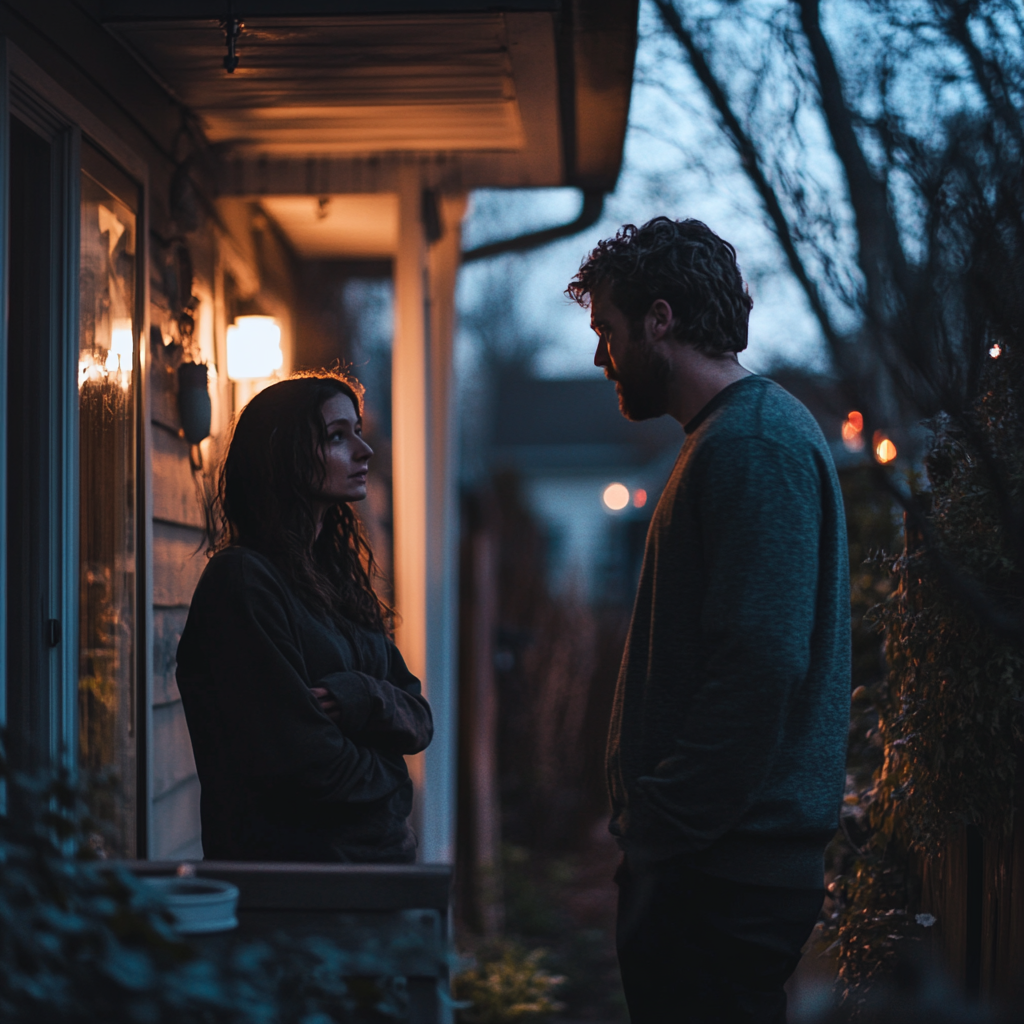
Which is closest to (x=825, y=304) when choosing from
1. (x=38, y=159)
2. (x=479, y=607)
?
(x=38, y=159)

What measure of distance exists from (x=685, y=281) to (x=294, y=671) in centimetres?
94

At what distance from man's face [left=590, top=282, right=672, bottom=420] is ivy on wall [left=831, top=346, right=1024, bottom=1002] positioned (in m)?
0.55

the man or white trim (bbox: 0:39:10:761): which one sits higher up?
white trim (bbox: 0:39:10:761)

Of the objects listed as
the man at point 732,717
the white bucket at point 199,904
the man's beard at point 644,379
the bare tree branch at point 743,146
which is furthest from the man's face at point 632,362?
the white bucket at point 199,904

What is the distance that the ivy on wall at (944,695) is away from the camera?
2061mm

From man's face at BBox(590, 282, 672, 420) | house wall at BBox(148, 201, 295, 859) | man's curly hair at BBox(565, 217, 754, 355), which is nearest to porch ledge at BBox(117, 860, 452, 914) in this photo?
man's face at BBox(590, 282, 672, 420)

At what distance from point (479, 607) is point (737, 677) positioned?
5841 millimetres

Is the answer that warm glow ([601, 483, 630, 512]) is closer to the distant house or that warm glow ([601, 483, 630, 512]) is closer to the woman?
the distant house

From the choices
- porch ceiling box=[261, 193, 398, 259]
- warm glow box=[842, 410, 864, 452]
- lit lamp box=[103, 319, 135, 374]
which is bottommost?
warm glow box=[842, 410, 864, 452]

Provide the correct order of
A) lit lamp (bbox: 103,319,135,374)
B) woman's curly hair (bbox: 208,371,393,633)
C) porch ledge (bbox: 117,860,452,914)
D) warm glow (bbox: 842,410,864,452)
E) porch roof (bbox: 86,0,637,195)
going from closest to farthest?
porch ledge (bbox: 117,860,452,914), woman's curly hair (bbox: 208,371,393,633), porch roof (bbox: 86,0,637,195), lit lamp (bbox: 103,319,135,374), warm glow (bbox: 842,410,864,452)

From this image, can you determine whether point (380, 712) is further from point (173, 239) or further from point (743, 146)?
point (173, 239)

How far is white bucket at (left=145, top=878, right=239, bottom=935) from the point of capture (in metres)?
1.34

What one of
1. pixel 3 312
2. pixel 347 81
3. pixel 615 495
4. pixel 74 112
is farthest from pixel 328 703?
pixel 615 495

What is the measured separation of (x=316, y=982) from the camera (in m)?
1.24
